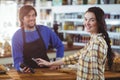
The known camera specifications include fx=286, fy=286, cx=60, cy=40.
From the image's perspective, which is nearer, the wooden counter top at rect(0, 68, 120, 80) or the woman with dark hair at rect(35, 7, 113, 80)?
the woman with dark hair at rect(35, 7, 113, 80)

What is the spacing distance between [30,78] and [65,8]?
433cm

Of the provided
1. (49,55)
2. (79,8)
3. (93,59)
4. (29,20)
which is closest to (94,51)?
(93,59)

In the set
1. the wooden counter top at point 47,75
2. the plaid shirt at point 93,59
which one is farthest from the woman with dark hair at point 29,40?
the plaid shirt at point 93,59

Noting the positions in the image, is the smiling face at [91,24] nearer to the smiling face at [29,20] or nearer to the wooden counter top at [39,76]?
the wooden counter top at [39,76]

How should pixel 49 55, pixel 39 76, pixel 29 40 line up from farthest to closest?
pixel 49 55 → pixel 29 40 → pixel 39 76

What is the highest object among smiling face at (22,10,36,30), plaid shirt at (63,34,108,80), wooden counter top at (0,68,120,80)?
smiling face at (22,10,36,30)

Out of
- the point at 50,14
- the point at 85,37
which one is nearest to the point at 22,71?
the point at 85,37

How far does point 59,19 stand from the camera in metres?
7.13

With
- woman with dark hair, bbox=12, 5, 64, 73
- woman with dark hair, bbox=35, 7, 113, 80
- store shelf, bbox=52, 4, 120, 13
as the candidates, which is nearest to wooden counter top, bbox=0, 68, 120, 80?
woman with dark hair, bbox=12, 5, 64, 73

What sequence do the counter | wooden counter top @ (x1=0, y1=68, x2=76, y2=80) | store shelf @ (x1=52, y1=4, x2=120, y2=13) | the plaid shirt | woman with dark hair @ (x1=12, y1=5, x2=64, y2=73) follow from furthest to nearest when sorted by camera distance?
store shelf @ (x1=52, y1=4, x2=120, y2=13) < the counter < woman with dark hair @ (x1=12, y1=5, x2=64, y2=73) < wooden counter top @ (x1=0, y1=68, x2=76, y2=80) < the plaid shirt

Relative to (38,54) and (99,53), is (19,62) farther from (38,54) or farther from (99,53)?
(99,53)

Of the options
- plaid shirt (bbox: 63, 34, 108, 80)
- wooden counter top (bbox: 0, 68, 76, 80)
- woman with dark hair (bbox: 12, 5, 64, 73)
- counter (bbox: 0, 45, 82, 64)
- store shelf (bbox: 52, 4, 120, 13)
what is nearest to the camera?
plaid shirt (bbox: 63, 34, 108, 80)

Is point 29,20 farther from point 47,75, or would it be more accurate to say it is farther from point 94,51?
point 94,51

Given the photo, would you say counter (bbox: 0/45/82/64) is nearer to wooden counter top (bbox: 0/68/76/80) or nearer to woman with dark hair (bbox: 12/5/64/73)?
woman with dark hair (bbox: 12/5/64/73)
